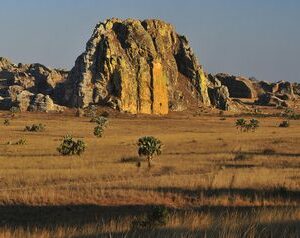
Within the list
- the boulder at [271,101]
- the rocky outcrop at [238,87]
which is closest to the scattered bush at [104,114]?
the boulder at [271,101]

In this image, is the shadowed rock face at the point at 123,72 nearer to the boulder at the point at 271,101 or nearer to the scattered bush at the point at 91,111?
the scattered bush at the point at 91,111

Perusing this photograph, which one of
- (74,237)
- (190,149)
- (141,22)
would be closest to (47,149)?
(190,149)

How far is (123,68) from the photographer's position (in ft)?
415

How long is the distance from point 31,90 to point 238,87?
74.6 m

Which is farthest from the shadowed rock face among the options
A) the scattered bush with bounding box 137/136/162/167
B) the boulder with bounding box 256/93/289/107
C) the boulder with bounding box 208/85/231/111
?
the scattered bush with bounding box 137/136/162/167

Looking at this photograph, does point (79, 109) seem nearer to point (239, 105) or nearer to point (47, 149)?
point (239, 105)

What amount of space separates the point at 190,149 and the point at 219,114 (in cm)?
8617

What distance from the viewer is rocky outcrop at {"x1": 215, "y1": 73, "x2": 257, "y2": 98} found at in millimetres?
187250

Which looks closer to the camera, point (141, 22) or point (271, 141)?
point (271, 141)

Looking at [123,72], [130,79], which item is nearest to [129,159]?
[123,72]

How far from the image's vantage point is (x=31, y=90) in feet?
466

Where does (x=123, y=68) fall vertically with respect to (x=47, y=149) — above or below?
above

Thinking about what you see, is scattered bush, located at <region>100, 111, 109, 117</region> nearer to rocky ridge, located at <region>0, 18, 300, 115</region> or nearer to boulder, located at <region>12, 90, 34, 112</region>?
rocky ridge, located at <region>0, 18, 300, 115</region>

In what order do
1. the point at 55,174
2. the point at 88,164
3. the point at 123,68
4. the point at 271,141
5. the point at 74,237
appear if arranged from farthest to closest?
the point at 123,68
the point at 271,141
the point at 88,164
the point at 55,174
the point at 74,237
